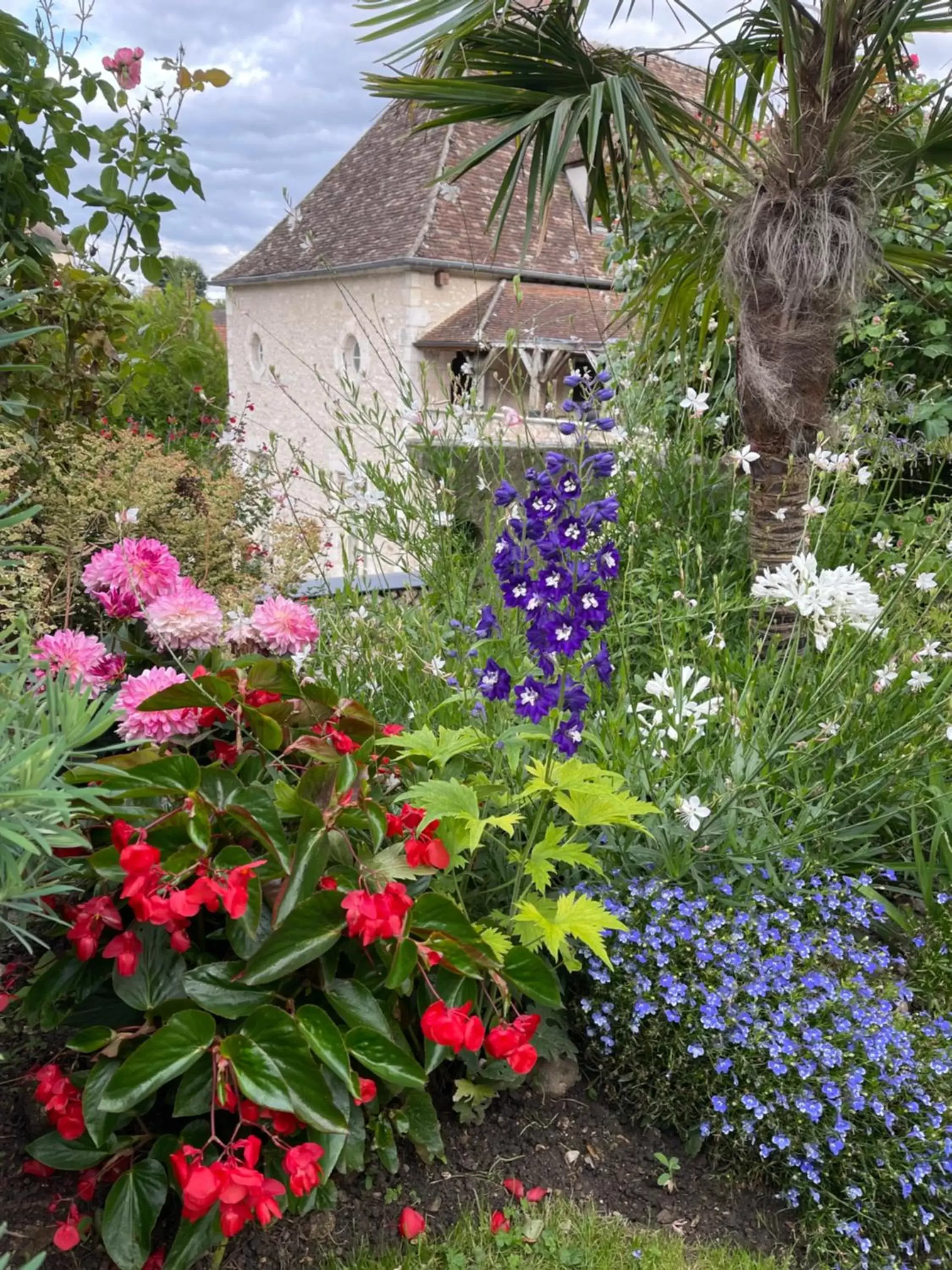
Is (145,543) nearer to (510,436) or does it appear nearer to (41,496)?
(41,496)

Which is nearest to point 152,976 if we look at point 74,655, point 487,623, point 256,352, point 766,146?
point 74,655

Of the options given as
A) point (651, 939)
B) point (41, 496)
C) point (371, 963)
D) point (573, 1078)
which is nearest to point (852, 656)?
point (651, 939)

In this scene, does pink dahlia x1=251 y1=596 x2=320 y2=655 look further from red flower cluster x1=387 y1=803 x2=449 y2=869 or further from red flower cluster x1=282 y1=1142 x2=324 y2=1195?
red flower cluster x1=282 y1=1142 x2=324 y2=1195

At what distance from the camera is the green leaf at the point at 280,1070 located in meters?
1.45

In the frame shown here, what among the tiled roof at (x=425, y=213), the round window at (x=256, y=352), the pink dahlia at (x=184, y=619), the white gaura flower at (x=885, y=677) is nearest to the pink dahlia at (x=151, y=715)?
the pink dahlia at (x=184, y=619)

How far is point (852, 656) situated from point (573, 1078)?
1.29 meters

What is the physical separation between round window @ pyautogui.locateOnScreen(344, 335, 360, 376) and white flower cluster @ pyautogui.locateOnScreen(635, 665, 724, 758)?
15.9m

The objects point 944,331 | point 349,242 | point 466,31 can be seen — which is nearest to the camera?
point 466,31

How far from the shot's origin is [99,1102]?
58.7 inches

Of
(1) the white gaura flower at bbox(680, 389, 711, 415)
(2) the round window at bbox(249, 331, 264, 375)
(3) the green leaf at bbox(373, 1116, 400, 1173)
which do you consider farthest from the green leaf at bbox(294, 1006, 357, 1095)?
(2) the round window at bbox(249, 331, 264, 375)

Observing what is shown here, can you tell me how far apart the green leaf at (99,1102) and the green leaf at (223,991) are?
0.17 meters

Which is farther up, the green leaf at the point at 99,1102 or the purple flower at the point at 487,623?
the purple flower at the point at 487,623

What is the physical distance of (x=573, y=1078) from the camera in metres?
2.17

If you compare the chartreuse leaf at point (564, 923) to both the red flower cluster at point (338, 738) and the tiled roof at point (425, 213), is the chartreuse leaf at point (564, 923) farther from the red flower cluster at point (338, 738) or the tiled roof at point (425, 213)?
the tiled roof at point (425, 213)
